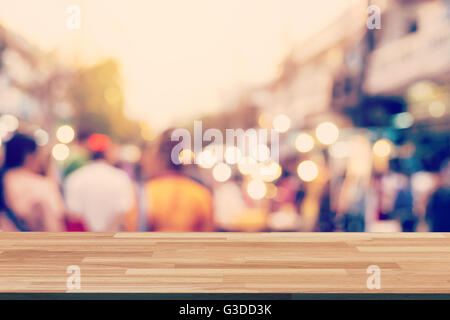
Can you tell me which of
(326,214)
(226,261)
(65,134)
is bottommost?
(226,261)

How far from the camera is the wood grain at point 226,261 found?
255cm

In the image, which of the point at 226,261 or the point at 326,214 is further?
the point at 326,214

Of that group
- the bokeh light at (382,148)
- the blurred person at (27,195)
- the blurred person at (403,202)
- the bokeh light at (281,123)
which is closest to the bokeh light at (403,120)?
the bokeh light at (382,148)

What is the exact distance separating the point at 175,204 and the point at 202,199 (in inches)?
10.0


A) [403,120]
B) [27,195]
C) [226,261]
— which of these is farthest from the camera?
[27,195]

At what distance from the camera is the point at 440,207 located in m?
4.14

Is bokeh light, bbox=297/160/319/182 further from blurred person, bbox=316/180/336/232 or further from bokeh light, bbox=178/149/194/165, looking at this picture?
bokeh light, bbox=178/149/194/165

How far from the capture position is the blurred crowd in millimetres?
4125

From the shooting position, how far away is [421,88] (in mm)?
4016

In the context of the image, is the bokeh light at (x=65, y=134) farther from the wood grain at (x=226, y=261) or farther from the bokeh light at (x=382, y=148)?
the bokeh light at (x=382, y=148)

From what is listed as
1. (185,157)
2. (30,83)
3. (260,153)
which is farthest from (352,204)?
(30,83)

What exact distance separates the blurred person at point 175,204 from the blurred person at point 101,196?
17 cm

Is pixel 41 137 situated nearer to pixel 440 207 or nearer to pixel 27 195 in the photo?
pixel 27 195

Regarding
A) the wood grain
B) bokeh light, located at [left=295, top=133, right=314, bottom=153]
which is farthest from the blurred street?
the wood grain
